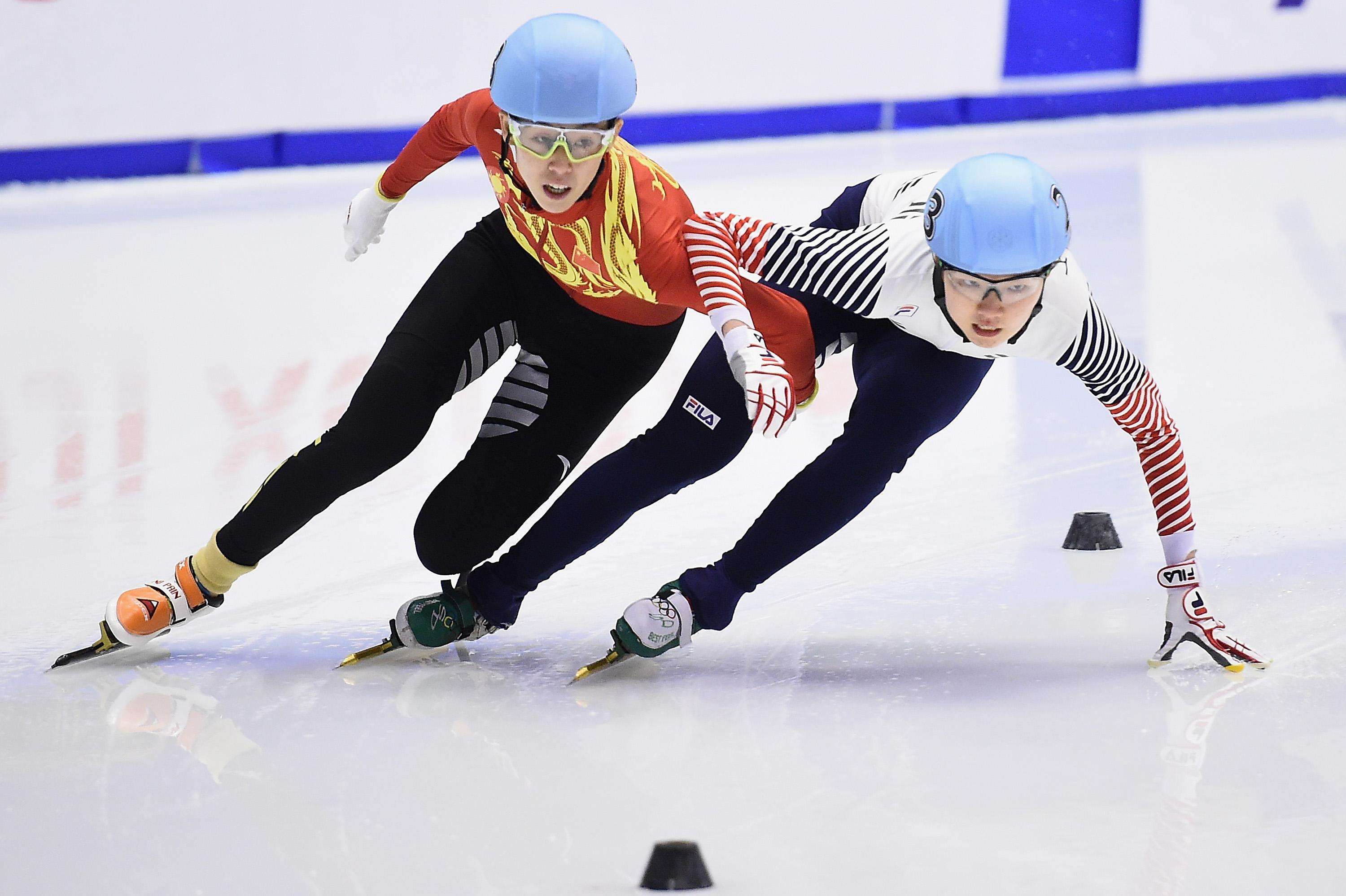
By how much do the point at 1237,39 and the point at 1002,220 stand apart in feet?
29.9

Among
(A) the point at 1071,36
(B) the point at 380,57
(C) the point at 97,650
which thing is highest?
(A) the point at 1071,36

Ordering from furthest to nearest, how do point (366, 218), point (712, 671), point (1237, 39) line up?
point (1237, 39) < point (366, 218) < point (712, 671)

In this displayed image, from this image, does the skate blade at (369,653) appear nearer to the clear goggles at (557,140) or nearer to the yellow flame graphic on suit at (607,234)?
the yellow flame graphic on suit at (607,234)

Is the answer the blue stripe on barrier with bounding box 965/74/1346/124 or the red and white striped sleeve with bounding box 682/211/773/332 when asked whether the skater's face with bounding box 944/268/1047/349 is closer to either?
the red and white striped sleeve with bounding box 682/211/773/332

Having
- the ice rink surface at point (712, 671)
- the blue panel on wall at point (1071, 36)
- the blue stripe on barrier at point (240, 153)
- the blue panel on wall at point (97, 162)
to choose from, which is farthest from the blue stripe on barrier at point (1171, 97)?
the blue panel on wall at point (97, 162)

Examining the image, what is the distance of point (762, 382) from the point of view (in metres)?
2.11

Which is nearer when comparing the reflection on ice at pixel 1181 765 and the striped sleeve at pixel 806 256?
the reflection on ice at pixel 1181 765

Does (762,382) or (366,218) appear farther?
(366,218)

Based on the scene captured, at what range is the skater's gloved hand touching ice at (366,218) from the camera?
2840 mm

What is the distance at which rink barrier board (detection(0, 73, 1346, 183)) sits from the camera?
856 centimetres

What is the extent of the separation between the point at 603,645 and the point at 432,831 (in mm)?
822

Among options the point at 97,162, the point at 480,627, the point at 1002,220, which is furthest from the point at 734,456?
the point at 97,162

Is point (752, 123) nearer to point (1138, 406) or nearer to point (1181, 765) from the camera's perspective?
point (1138, 406)

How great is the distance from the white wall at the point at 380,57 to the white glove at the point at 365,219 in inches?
237
